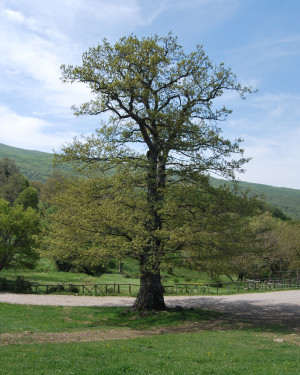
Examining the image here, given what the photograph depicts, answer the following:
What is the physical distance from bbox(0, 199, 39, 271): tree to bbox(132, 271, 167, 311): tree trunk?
16.0m

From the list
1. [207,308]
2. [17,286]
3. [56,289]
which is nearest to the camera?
[207,308]

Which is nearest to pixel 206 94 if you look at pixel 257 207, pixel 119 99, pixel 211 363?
pixel 119 99

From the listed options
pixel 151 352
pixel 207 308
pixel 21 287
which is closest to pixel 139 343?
pixel 151 352

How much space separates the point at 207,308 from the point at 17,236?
63.8 feet

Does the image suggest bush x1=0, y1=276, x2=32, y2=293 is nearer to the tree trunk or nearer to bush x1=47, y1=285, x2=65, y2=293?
bush x1=47, y1=285, x2=65, y2=293

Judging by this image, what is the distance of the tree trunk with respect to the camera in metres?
18.8

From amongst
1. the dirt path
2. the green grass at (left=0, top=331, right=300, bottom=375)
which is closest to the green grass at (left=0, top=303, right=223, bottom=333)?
the dirt path

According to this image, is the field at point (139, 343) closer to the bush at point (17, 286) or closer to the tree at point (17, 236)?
the bush at point (17, 286)

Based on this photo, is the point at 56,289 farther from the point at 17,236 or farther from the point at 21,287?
the point at 17,236

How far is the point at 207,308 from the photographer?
2145 cm

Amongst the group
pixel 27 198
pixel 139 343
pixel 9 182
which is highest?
pixel 9 182

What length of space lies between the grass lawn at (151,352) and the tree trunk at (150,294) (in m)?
1.51

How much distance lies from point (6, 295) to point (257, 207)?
19.1 meters

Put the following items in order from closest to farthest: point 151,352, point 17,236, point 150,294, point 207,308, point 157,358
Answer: point 157,358 → point 151,352 → point 150,294 → point 207,308 → point 17,236
